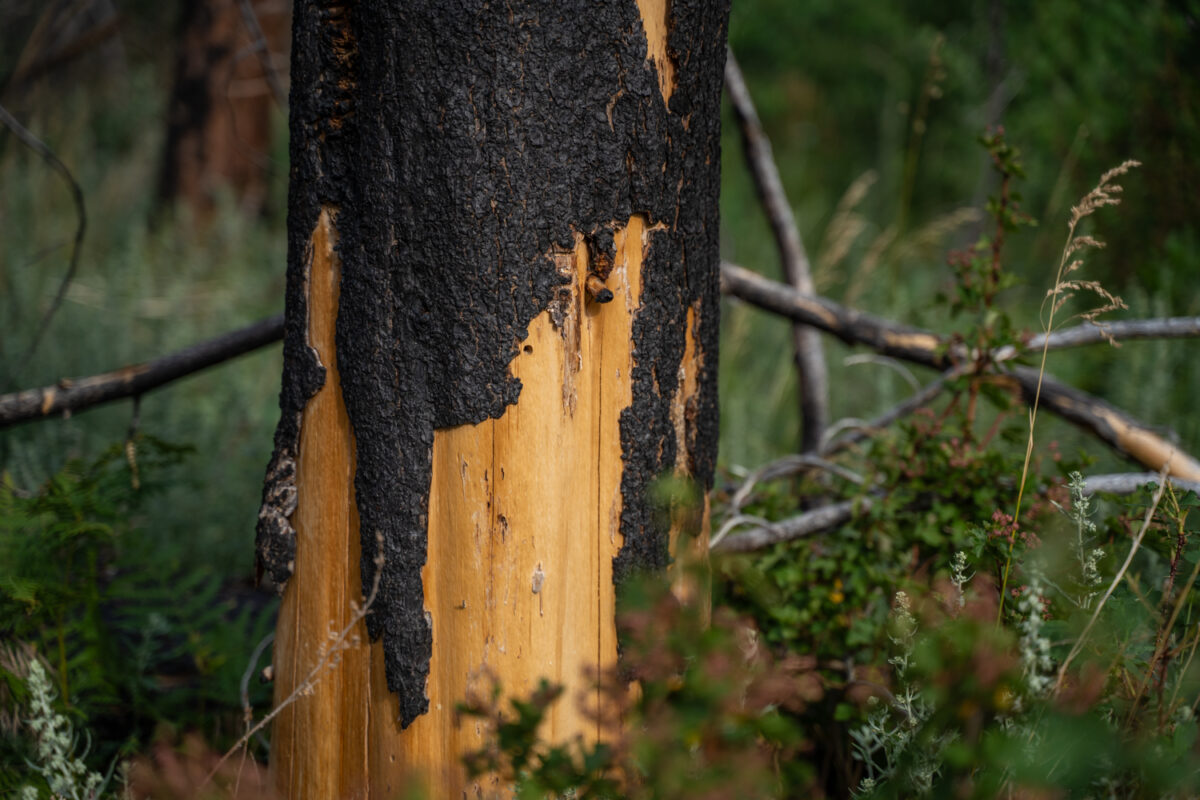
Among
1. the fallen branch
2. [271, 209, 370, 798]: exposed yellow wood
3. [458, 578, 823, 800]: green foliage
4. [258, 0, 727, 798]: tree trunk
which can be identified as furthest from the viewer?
the fallen branch

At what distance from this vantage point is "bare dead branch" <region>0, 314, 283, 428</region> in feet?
7.18

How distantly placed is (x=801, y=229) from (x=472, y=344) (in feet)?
19.7

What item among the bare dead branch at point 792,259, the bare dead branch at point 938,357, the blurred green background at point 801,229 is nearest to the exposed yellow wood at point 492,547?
the blurred green background at point 801,229

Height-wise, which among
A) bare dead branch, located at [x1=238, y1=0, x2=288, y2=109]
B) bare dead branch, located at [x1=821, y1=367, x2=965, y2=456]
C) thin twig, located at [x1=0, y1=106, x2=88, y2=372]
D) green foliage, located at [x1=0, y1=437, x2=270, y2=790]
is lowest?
green foliage, located at [x1=0, y1=437, x2=270, y2=790]

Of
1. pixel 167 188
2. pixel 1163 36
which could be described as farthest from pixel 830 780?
pixel 167 188

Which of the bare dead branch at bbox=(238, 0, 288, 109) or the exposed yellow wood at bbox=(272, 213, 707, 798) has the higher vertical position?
the bare dead branch at bbox=(238, 0, 288, 109)

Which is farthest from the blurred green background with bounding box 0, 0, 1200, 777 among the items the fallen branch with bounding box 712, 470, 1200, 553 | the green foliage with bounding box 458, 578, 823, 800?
the green foliage with bounding box 458, 578, 823, 800

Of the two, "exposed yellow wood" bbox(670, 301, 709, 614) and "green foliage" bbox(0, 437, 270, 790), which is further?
"green foliage" bbox(0, 437, 270, 790)

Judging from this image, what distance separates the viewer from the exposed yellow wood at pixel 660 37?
1380 millimetres

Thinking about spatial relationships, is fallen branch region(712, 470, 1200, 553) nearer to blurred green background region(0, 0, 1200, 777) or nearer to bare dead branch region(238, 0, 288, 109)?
blurred green background region(0, 0, 1200, 777)

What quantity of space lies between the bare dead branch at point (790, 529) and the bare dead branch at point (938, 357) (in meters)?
0.51

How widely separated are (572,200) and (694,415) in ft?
1.62

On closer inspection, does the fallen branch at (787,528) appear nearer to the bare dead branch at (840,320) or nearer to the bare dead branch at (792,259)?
the bare dead branch at (840,320)

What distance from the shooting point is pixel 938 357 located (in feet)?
7.47
